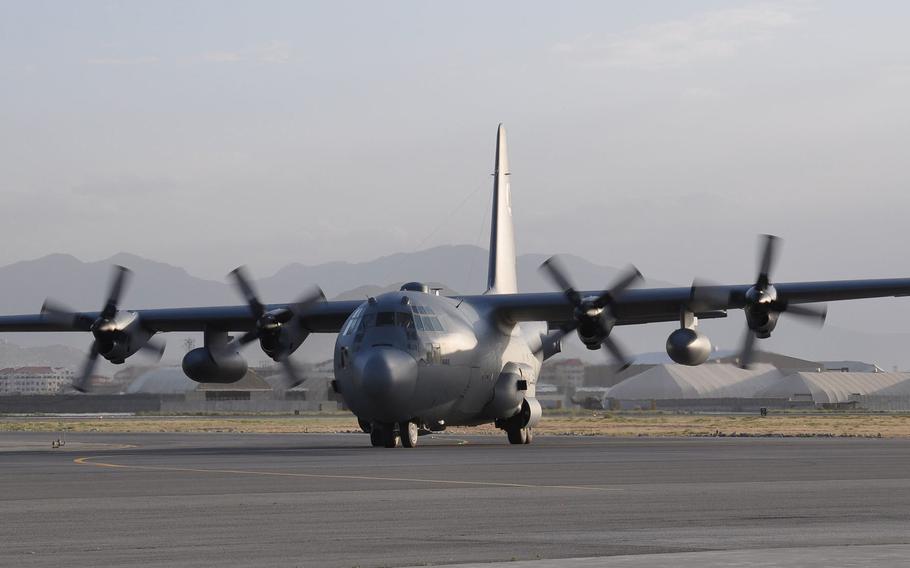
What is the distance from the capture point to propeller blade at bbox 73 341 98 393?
4368 centimetres

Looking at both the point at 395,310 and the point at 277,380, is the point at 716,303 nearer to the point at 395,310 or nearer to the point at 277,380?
the point at 395,310

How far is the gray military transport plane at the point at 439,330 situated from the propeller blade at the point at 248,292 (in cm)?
4

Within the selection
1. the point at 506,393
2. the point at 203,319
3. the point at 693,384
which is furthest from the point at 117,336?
the point at 693,384

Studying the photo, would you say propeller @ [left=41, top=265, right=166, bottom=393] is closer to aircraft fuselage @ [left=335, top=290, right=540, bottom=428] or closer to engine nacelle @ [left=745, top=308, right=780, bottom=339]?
aircraft fuselage @ [left=335, top=290, right=540, bottom=428]

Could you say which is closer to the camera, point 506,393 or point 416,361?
point 416,361

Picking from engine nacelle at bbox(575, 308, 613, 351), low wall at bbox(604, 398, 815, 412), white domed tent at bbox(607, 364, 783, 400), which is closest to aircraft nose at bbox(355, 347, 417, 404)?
engine nacelle at bbox(575, 308, 613, 351)

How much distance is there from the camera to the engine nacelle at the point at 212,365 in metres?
43.5

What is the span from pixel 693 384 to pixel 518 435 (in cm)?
11530

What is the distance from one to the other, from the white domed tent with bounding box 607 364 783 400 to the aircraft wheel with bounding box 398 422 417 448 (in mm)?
116226

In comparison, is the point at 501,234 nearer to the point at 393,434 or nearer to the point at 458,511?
the point at 393,434

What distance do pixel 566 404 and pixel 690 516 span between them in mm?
67956

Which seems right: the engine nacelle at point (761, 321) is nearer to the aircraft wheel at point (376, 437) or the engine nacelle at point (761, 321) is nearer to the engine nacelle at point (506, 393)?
the engine nacelle at point (506, 393)

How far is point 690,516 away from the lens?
15.8 metres

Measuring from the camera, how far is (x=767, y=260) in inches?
1580
